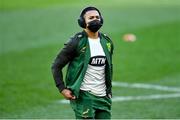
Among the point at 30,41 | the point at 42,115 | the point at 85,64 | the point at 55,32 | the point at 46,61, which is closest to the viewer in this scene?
the point at 85,64

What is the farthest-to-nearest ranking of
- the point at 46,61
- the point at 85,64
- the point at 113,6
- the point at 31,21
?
1. the point at 113,6
2. the point at 31,21
3. the point at 46,61
4. the point at 85,64

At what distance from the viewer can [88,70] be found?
8.09 metres

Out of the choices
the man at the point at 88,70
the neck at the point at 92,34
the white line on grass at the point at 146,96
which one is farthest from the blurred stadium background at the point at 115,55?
the neck at the point at 92,34

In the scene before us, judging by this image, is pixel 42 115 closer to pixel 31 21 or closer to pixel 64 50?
pixel 64 50

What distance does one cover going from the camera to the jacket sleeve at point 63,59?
800 centimetres

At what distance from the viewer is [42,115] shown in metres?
11.3

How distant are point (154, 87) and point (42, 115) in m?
3.08

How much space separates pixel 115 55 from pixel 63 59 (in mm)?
9370

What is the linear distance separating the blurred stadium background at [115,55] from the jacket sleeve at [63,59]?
3156 mm

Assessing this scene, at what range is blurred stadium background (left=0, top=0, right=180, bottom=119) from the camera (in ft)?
39.5

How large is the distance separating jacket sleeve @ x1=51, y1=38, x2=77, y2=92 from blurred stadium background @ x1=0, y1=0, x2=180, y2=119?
316 cm

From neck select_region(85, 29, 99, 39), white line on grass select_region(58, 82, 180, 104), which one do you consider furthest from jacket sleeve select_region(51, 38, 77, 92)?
white line on grass select_region(58, 82, 180, 104)

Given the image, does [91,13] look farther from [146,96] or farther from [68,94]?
[146,96]

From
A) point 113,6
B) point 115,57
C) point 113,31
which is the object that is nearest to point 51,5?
point 113,6
